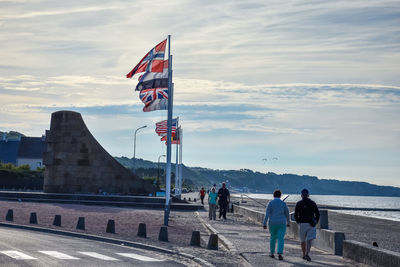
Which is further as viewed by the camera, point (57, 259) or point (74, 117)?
point (74, 117)

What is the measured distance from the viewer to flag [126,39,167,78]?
1160 inches

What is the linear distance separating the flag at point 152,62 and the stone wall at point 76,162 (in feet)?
82.9

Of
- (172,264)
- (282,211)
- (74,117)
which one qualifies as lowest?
(172,264)

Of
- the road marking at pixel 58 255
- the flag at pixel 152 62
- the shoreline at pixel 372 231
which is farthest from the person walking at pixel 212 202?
the road marking at pixel 58 255

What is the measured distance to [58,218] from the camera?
87.3 ft

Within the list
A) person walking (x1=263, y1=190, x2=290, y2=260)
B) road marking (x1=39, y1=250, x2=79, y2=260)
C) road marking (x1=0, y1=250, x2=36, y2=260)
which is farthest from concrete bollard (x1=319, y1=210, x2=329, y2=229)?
road marking (x1=0, y1=250, x2=36, y2=260)

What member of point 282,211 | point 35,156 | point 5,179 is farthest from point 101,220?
point 35,156

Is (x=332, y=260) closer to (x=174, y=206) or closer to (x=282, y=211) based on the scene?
(x=282, y=211)

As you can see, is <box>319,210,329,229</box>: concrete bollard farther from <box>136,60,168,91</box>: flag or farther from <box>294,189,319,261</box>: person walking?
<box>136,60,168,91</box>: flag

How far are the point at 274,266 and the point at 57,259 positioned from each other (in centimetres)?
497

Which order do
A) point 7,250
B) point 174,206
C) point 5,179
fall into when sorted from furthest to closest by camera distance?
1. point 5,179
2. point 174,206
3. point 7,250

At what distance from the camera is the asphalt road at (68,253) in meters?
14.8

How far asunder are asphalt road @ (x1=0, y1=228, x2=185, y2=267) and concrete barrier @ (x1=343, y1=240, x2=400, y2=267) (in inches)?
178

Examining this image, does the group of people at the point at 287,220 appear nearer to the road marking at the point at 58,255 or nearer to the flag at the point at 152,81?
the road marking at the point at 58,255
